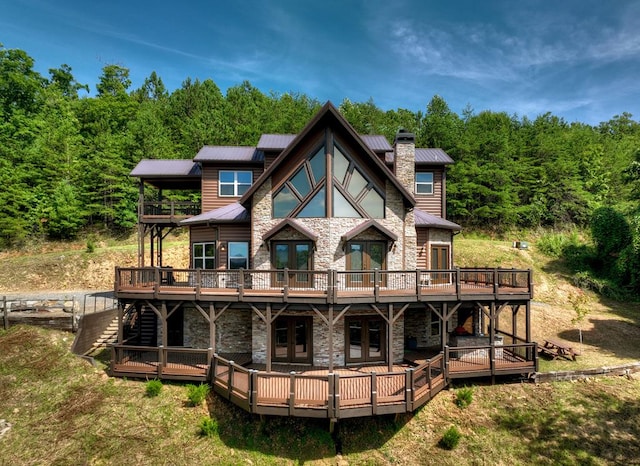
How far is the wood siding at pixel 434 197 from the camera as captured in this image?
797 inches

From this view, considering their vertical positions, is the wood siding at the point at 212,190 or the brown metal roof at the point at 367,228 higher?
the wood siding at the point at 212,190

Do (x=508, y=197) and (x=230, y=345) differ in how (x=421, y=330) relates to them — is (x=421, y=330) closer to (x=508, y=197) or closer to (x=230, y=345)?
(x=230, y=345)

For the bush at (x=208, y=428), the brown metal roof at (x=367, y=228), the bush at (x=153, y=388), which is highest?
the brown metal roof at (x=367, y=228)

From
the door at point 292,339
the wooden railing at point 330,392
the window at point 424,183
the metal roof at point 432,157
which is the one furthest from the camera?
A: the window at point 424,183

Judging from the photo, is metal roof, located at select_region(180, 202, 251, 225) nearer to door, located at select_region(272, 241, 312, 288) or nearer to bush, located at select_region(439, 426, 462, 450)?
door, located at select_region(272, 241, 312, 288)

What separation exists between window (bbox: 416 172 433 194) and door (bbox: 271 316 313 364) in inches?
429

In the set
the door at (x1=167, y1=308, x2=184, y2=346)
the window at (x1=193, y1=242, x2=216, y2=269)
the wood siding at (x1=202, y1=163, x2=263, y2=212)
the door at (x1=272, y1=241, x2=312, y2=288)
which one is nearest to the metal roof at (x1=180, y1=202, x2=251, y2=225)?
the wood siding at (x1=202, y1=163, x2=263, y2=212)

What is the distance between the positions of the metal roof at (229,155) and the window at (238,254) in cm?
528

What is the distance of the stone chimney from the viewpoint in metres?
17.2

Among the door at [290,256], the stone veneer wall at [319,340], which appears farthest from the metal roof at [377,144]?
the stone veneer wall at [319,340]

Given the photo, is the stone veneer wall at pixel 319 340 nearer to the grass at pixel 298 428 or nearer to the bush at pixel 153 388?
the grass at pixel 298 428

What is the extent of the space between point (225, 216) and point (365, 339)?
8.95 m

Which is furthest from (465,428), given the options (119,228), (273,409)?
(119,228)

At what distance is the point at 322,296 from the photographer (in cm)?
1262
